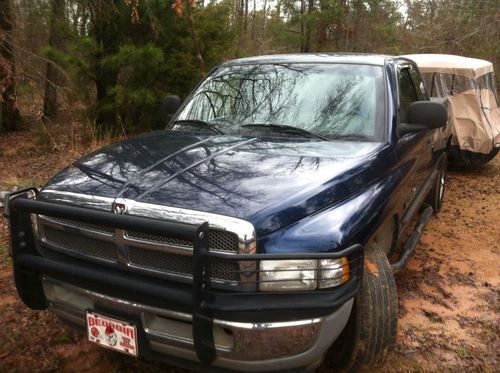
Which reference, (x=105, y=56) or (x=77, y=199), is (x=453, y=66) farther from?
(x=77, y=199)

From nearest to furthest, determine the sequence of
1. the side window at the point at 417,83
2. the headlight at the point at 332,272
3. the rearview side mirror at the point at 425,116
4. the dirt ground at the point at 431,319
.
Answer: the headlight at the point at 332,272 → the dirt ground at the point at 431,319 → the rearview side mirror at the point at 425,116 → the side window at the point at 417,83

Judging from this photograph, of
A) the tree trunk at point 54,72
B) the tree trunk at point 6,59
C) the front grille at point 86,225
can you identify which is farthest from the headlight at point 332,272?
the tree trunk at point 54,72

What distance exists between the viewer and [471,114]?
7531mm

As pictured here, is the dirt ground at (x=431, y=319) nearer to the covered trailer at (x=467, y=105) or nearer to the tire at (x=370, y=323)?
the tire at (x=370, y=323)

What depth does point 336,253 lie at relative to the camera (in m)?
2.08

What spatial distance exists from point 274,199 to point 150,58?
7302 millimetres

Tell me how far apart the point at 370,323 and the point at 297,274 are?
0.65 metres

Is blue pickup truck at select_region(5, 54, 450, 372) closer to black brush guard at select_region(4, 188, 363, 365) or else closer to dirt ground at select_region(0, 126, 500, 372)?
black brush guard at select_region(4, 188, 363, 365)

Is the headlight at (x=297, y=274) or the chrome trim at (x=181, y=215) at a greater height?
the chrome trim at (x=181, y=215)

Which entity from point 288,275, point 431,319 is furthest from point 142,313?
point 431,319

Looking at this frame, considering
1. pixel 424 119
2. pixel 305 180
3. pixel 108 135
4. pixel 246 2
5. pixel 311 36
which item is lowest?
pixel 108 135

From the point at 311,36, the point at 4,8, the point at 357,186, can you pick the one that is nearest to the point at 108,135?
the point at 4,8

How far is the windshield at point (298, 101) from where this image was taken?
3.31 meters

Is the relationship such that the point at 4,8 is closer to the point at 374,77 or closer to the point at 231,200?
the point at 374,77
